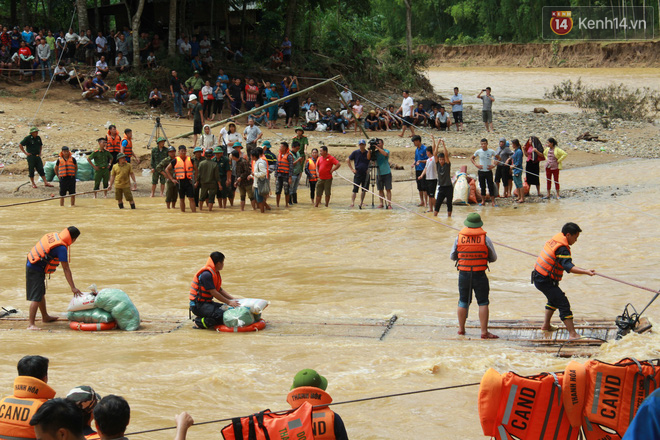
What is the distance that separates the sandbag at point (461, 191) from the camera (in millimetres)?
16925

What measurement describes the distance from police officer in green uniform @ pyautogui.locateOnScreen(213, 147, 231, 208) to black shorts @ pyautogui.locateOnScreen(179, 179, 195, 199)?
74 cm

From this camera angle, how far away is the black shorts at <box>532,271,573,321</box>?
795 cm

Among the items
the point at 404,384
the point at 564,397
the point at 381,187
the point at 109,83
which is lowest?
the point at 404,384

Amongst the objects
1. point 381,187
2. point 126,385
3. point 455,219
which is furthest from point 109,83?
point 126,385

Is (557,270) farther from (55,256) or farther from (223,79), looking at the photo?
(223,79)

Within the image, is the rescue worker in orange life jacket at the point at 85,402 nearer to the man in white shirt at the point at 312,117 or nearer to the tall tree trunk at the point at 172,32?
the man in white shirt at the point at 312,117

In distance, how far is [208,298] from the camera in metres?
8.76

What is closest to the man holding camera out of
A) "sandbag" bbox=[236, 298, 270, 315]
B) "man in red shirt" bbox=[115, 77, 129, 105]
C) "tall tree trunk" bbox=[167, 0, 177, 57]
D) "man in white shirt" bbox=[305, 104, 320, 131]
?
"man in white shirt" bbox=[305, 104, 320, 131]

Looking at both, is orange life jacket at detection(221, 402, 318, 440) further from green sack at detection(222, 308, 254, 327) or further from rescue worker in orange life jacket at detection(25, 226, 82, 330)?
rescue worker in orange life jacket at detection(25, 226, 82, 330)

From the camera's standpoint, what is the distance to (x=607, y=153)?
73.4 ft

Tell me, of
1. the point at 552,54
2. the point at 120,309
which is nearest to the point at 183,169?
the point at 120,309

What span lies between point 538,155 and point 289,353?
1052cm

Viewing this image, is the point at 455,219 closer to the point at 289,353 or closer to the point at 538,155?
the point at 538,155

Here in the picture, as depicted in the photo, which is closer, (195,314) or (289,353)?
(289,353)
